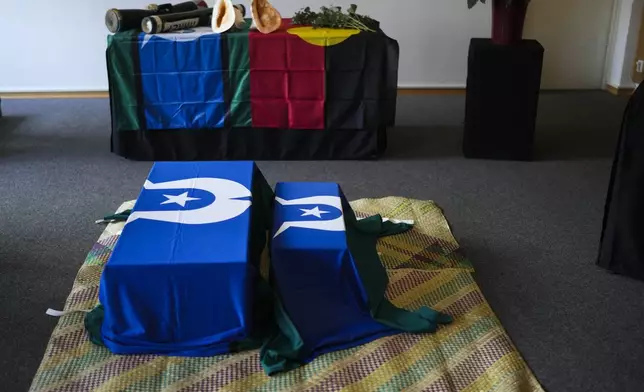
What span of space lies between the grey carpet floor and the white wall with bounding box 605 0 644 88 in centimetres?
24

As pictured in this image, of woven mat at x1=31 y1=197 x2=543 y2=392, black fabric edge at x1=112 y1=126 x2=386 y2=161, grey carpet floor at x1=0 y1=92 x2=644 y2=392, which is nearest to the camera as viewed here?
woven mat at x1=31 y1=197 x2=543 y2=392

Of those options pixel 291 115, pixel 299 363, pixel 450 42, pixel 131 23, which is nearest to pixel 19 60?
pixel 131 23

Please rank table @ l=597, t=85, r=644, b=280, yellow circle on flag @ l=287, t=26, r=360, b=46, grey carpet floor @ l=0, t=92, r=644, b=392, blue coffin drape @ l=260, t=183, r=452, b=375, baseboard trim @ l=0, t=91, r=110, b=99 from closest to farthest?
blue coffin drape @ l=260, t=183, r=452, b=375
grey carpet floor @ l=0, t=92, r=644, b=392
table @ l=597, t=85, r=644, b=280
yellow circle on flag @ l=287, t=26, r=360, b=46
baseboard trim @ l=0, t=91, r=110, b=99

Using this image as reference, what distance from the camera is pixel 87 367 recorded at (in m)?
1.94

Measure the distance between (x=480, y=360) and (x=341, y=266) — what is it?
0.49 metres

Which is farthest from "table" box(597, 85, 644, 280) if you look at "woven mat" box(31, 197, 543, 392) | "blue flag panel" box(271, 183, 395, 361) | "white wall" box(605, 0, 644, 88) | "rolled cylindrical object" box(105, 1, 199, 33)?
"white wall" box(605, 0, 644, 88)

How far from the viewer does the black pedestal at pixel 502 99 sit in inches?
139

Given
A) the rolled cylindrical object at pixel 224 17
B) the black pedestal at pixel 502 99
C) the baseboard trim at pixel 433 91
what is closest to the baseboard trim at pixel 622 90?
the baseboard trim at pixel 433 91

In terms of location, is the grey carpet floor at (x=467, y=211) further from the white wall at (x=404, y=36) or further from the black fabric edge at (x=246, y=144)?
the white wall at (x=404, y=36)

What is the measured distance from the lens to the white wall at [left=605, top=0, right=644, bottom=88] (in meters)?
4.86

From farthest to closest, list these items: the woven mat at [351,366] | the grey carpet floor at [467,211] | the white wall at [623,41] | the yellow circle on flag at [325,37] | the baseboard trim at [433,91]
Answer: the baseboard trim at [433,91] < the white wall at [623,41] < the yellow circle on flag at [325,37] < the grey carpet floor at [467,211] < the woven mat at [351,366]

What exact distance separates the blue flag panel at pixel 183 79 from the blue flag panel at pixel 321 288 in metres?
1.58

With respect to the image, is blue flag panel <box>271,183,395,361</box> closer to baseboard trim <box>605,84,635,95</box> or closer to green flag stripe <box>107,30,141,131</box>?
green flag stripe <box>107,30,141,131</box>

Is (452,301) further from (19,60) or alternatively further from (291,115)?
(19,60)
